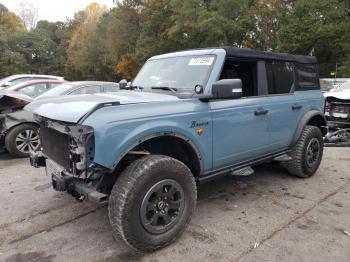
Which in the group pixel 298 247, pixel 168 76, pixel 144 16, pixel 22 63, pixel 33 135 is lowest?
pixel 298 247

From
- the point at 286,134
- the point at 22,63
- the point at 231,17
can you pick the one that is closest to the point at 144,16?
the point at 231,17

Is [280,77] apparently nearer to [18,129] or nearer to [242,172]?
[242,172]

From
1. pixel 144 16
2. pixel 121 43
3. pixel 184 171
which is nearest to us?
pixel 184 171

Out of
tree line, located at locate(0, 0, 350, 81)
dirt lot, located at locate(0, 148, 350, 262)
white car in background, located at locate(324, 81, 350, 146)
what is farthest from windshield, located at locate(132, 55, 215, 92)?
tree line, located at locate(0, 0, 350, 81)

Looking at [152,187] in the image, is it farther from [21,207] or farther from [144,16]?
[144,16]

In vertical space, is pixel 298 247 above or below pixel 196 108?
below

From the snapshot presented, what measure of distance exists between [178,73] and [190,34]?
27.9 meters

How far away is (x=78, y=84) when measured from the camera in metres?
8.21

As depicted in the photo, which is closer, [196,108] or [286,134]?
[196,108]

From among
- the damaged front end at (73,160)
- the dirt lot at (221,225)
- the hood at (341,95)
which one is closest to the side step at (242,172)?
the dirt lot at (221,225)

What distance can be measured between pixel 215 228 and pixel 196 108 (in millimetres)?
1372

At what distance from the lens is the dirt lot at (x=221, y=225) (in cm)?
340

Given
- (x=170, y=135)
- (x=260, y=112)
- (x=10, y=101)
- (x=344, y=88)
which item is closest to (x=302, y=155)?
(x=260, y=112)

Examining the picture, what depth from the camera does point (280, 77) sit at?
16.6 feet
